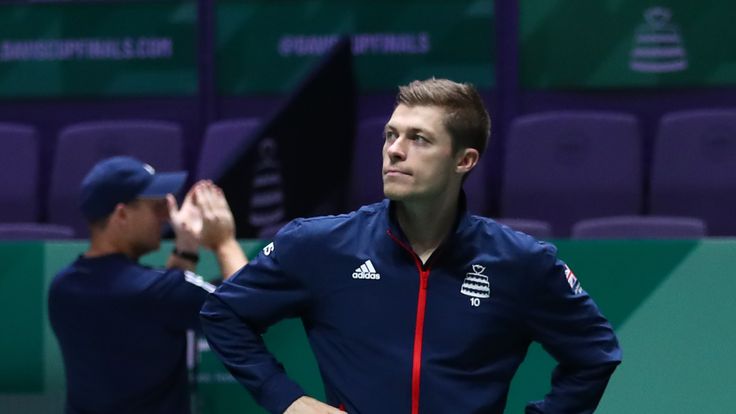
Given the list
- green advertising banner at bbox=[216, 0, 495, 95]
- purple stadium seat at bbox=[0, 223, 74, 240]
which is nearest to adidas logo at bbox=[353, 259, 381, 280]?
purple stadium seat at bbox=[0, 223, 74, 240]

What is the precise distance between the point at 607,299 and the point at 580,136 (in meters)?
2.88

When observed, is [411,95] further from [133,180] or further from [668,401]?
[668,401]

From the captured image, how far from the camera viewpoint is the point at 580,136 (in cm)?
736

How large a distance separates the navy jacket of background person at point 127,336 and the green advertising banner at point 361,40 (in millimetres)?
4167

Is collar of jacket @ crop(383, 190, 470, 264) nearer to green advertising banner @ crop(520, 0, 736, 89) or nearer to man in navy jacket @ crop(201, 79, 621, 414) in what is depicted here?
man in navy jacket @ crop(201, 79, 621, 414)

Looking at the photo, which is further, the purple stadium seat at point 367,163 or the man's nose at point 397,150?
the purple stadium seat at point 367,163

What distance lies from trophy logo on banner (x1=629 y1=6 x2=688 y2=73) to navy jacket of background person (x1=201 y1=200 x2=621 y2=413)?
17.0 feet

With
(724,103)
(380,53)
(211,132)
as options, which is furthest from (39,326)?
(724,103)

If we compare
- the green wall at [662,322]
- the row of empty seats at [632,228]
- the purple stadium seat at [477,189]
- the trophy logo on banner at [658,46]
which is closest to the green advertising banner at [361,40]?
the purple stadium seat at [477,189]

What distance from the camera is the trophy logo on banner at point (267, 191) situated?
6289 millimetres

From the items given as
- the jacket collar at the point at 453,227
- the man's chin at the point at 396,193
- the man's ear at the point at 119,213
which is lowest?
the man's ear at the point at 119,213

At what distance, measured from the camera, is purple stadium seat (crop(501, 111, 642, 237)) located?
7.26m

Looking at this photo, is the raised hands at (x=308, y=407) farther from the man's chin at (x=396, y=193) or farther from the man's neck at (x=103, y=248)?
the man's neck at (x=103, y=248)

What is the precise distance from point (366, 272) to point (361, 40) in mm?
5383
